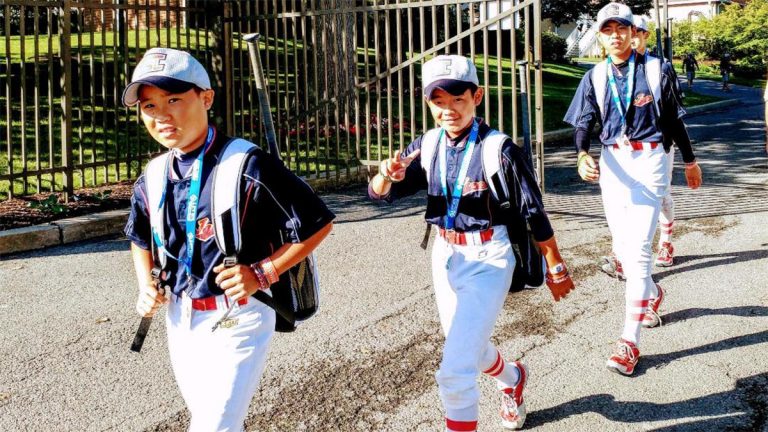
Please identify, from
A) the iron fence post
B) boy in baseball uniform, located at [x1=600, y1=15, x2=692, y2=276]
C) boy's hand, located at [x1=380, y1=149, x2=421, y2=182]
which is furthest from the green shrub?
boy's hand, located at [x1=380, y1=149, x2=421, y2=182]

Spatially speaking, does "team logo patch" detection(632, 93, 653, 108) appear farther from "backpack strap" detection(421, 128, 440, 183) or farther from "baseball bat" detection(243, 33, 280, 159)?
"baseball bat" detection(243, 33, 280, 159)

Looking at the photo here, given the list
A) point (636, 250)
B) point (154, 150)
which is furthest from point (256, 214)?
point (154, 150)

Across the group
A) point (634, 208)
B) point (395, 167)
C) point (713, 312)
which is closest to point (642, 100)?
point (634, 208)

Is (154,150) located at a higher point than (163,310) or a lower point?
higher

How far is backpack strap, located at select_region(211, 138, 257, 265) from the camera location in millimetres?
3000

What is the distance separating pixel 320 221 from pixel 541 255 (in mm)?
1240

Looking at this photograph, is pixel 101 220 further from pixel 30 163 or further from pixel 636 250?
pixel 636 250

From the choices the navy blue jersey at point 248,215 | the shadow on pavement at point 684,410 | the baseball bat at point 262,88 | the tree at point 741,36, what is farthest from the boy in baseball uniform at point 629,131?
the tree at point 741,36

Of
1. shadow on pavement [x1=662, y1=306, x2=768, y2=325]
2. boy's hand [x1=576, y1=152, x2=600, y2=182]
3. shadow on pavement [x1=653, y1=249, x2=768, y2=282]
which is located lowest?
shadow on pavement [x1=662, y1=306, x2=768, y2=325]

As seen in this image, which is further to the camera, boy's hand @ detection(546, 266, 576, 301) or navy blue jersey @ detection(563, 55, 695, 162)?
navy blue jersey @ detection(563, 55, 695, 162)

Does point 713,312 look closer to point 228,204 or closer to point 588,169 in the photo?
point 588,169

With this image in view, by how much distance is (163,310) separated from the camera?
6.27 metres

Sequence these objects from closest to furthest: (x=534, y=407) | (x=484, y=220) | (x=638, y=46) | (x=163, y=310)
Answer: (x=484, y=220), (x=534, y=407), (x=163, y=310), (x=638, y=46)

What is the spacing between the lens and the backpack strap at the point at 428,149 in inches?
159
